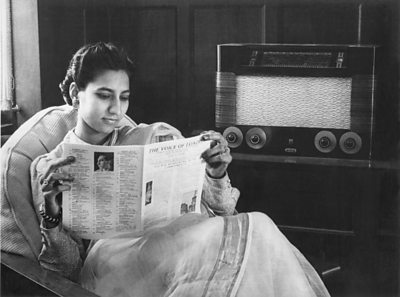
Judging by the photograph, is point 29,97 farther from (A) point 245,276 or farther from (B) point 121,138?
(A) point 245,276

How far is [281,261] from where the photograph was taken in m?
1.52

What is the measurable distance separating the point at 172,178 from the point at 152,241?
17cm

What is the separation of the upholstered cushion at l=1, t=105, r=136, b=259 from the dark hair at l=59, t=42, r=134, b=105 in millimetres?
70

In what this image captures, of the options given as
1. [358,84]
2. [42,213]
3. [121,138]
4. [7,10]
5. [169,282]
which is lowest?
[169,282]

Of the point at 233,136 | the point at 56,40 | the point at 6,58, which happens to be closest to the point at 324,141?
the point at 233,136

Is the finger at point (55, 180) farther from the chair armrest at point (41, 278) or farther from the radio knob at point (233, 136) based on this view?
the radio knob at point (233, 136)

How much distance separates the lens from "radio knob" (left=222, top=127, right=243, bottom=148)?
1611mm

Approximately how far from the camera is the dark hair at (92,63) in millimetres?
1584

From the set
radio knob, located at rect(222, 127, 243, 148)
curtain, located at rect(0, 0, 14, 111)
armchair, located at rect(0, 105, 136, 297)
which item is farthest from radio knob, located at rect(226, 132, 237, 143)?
curtain, located at rect(0, 0, 14, 111)

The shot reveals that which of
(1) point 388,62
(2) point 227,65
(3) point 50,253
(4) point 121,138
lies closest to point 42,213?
(3) point 50,253

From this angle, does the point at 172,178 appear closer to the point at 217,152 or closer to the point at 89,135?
the point at 217,152

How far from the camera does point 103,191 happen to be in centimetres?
156

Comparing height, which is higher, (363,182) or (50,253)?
(363,182)

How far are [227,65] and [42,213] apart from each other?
58 cm
